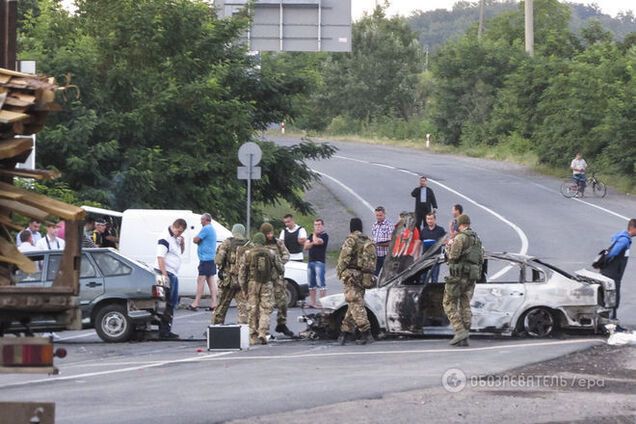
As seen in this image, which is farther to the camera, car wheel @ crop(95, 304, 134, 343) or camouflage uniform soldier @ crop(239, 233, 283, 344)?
car wheel @ crop(95, 304, 134, 343)

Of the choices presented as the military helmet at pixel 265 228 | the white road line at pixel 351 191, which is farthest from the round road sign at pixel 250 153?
the white road line at pixel 351 191

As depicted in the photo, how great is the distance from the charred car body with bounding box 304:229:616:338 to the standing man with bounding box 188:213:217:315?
4.84 meters

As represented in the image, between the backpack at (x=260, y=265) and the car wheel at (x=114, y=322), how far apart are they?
1.93m

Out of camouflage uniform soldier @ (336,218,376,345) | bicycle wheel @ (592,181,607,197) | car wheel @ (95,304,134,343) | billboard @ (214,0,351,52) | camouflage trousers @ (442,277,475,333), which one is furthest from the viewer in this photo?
bicycle wheel @ (592,181,607,197)

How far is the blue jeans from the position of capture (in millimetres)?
23422

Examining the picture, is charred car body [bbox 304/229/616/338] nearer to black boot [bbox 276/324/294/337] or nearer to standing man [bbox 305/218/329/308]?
black boot [bbox 276/324/294/337]

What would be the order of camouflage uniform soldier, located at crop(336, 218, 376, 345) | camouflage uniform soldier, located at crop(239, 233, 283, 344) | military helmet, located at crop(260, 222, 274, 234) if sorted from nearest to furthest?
camouflage uniform soldier, located at crop(336, 218, 376, 345) < camouflage uniform soldier, located at crop(239, 233, 283, 344) < military helmet, located at crop(260, 222, 274, 234)

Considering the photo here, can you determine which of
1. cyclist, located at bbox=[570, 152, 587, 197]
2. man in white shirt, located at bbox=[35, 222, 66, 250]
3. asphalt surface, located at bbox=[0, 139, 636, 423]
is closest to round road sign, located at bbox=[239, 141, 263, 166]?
asphalt surface, located at bbox=[0, 139, 636, 423]

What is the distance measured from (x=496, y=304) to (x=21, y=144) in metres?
10.8

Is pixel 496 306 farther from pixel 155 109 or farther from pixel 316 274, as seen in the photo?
pixel 155 109

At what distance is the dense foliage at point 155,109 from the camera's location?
1198 inches

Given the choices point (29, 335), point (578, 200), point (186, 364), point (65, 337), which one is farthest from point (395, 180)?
point (29, 335)

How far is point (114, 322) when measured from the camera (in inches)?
744

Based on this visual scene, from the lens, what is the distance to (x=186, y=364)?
1563cm
